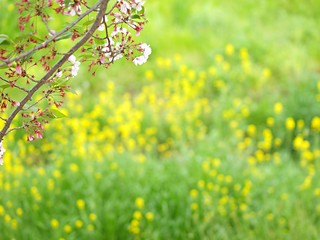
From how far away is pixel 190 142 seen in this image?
4.92 m

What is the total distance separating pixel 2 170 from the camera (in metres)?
4.17

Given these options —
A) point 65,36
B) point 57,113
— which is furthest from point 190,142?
point 65,36

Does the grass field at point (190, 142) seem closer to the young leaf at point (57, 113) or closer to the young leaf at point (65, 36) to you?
the young leaf at point (57, 113)

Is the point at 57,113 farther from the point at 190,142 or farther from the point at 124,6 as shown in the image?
the point at 190,142

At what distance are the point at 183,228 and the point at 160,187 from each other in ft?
1.15

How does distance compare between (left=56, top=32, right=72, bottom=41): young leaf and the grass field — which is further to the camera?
the grass field

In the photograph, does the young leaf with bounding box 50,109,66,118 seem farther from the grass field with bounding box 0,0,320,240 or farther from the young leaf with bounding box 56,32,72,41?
the grass field with bounding box 0,0,320,240

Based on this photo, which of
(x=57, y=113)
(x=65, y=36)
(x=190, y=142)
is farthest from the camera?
(x=190, y=142)

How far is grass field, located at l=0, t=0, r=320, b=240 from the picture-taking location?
3.59 m

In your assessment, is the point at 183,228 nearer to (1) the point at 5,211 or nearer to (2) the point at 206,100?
(1) the point at 5,211

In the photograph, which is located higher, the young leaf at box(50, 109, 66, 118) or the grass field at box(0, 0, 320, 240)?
the grass field at box(0, 0, 320, 240)

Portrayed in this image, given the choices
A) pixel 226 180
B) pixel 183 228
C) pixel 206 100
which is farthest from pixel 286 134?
pixel 183 228

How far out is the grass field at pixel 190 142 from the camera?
3.59 m

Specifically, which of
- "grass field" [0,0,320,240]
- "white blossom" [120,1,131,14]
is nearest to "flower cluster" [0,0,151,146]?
"white blossom" [120,1,131,14]
